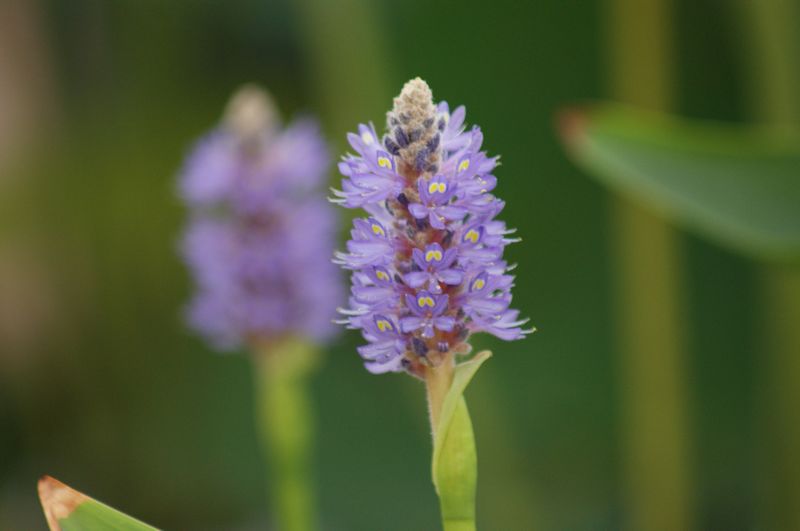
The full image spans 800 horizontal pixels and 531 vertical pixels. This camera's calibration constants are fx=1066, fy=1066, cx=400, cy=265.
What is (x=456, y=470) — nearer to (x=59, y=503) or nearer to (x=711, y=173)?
(x=59, y=503)

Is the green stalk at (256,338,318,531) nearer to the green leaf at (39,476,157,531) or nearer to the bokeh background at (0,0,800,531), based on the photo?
the bokeh background at (0,0,800,531)

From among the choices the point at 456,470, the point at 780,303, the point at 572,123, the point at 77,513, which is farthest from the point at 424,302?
the point at 780,303

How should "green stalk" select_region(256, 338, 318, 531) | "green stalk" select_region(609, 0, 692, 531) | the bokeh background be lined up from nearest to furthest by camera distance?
"green stalk" select_region(256, 338, 318, 531), "green stalk" select_region(609, 0, 692, 531), the bokeh background

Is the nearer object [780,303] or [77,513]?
[77,513]

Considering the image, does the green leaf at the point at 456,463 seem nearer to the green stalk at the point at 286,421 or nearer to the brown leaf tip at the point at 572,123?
the brown leaf tip at the point at 572,123

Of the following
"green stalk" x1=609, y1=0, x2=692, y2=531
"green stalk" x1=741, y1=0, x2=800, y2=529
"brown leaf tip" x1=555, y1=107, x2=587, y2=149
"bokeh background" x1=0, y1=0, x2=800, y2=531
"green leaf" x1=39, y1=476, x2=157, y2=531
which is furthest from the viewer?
"bokeh background" x1=0, y1=0, x2=800, y2=531

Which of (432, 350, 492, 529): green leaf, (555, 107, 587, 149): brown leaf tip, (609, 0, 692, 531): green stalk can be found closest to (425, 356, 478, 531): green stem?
(432, 350, 492, 529): green leaf

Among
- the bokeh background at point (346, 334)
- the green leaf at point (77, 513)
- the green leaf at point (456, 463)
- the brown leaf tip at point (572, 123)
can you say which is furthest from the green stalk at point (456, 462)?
the bokeh background at point (346, 334)
